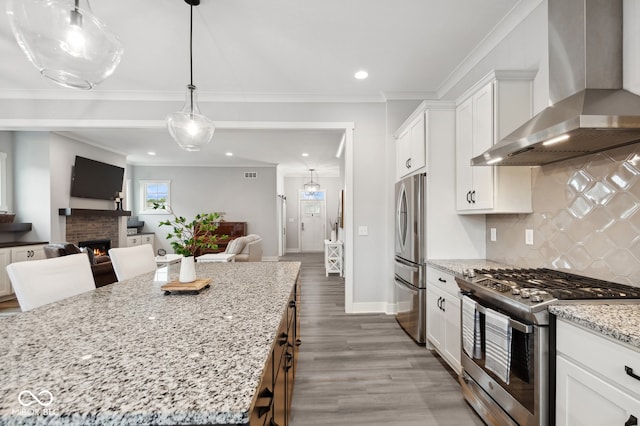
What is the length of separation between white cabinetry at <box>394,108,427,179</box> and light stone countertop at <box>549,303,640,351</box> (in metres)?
1.80

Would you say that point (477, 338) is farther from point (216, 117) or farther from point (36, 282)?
point (216, 117)

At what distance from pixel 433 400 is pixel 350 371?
66 cm

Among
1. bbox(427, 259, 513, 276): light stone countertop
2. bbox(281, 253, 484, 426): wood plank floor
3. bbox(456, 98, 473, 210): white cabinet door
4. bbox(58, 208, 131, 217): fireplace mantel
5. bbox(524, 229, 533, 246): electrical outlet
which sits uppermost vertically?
bbox(456, 98, 473, 210): white cabinet door

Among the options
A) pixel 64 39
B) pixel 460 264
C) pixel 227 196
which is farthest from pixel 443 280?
pixel 227 196

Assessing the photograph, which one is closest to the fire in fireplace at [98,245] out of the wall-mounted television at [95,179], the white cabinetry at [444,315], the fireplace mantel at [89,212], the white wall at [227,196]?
the fireplace mantel at [89,212]

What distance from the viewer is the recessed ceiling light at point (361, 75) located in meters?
3.35

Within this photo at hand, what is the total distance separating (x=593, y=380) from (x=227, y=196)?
884 centimetres

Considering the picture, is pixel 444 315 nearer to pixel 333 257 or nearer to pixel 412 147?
pixel 412 147

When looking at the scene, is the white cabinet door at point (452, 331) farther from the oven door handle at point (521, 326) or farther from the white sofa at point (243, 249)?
the white sofa at point (243, 249)

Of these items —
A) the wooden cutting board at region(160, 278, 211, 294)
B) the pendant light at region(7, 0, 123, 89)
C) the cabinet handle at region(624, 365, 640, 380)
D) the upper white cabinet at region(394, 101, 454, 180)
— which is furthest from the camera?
the upper white cabinet at region(394, 101, 454, 180)

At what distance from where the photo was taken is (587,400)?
1.20 m

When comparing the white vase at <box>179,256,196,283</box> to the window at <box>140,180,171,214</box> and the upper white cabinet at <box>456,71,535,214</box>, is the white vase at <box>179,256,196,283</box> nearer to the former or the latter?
the upper white cabinet at <box>456,71,535,214</box>

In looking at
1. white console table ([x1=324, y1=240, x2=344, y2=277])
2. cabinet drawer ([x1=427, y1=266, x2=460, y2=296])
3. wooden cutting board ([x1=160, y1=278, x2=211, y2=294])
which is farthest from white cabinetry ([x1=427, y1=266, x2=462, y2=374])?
white console table ([x1=324, y1=240, x2=344, y2=277])

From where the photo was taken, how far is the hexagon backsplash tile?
1602mm
